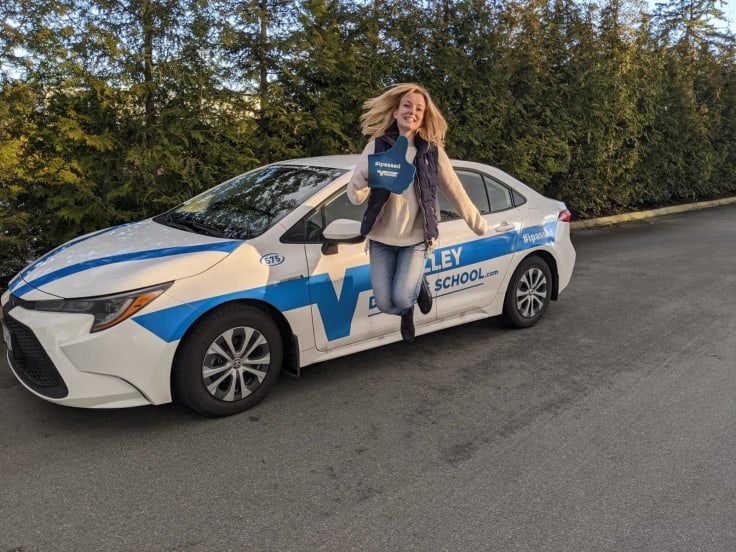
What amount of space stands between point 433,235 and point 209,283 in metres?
1.40

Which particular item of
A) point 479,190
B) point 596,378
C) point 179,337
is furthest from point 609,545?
point 479,190

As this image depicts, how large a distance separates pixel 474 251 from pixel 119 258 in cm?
256

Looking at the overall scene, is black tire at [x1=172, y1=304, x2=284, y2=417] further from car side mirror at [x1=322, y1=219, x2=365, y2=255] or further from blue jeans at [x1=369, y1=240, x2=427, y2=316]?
blue jeans at [x1=369, y1=240, x2=427, y2=316]

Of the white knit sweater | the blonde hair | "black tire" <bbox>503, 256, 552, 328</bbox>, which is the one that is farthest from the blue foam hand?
"black tire" <bbox>503, 256, 552, 328</bbox>

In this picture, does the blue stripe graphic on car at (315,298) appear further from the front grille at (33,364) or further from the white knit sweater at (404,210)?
the front grille at (33,364)

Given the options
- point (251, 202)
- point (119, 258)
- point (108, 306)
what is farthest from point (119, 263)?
point (251, 202)

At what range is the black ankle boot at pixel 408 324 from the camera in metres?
4.06

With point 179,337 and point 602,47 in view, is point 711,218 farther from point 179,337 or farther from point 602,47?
point 179,337

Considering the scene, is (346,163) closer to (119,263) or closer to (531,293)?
(119,263)

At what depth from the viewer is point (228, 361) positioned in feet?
11.6

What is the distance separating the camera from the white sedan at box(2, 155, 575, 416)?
3.24m

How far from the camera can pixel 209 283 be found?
345cm

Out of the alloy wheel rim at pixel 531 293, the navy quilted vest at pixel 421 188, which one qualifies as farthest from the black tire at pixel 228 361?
the alloy wheel rim at pixel 531 293

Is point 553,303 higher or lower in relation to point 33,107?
lower
